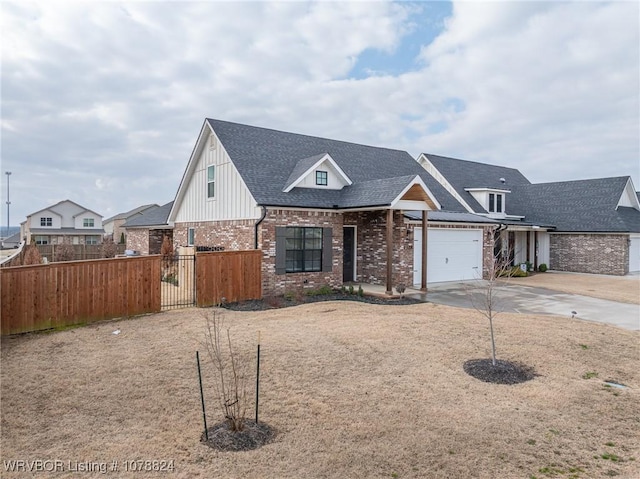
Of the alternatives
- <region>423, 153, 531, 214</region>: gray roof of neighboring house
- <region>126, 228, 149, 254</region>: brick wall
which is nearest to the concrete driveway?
<region>423, 153, 531, 214</region>: gray roof of neighboring house

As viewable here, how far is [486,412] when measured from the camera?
535 cm

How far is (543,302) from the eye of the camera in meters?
14.1

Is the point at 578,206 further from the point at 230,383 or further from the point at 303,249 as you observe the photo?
the point at 230,383

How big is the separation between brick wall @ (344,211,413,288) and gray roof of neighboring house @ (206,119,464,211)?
5.03 feet

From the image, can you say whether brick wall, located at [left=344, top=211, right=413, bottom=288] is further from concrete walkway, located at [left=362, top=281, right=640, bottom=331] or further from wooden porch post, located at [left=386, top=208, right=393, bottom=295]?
wooden porch post, located at [left=386, top=208, right=393, bottom=295]

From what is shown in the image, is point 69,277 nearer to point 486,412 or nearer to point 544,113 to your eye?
point 486,412

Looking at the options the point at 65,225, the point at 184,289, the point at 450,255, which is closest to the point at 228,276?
the point at 184,289

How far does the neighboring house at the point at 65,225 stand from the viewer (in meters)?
55.9

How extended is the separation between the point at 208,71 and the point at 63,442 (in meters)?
14.8

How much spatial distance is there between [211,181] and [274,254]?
5.26m

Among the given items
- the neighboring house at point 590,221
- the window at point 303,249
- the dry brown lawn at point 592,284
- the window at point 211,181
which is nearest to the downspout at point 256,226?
the window at point 303,249

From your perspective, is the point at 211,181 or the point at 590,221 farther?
the point at 590,221

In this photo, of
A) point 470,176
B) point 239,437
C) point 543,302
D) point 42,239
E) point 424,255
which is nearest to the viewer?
point 239,437

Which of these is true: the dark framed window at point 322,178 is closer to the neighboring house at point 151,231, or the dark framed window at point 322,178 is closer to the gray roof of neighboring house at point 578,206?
the neighboring house at point 151,231
